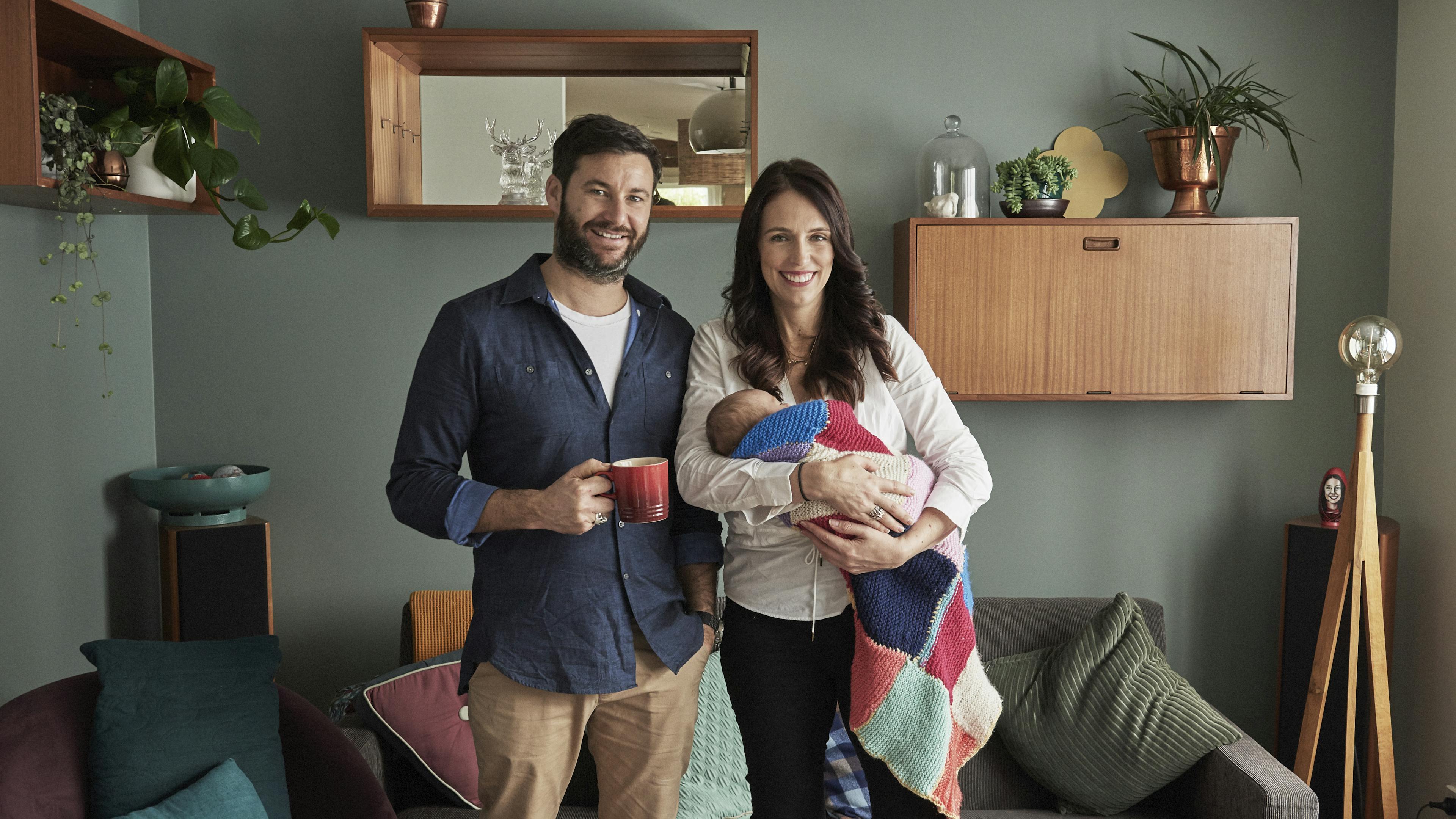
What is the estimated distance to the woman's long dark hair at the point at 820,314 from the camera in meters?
1.68

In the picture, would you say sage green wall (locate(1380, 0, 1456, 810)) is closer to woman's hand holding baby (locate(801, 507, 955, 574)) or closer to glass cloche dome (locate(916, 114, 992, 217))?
glass cloche dome (locate(916, 114, 992, 217))

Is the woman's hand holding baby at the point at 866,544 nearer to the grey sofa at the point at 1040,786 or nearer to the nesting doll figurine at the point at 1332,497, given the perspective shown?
the grey sofa at the point at 1040,786

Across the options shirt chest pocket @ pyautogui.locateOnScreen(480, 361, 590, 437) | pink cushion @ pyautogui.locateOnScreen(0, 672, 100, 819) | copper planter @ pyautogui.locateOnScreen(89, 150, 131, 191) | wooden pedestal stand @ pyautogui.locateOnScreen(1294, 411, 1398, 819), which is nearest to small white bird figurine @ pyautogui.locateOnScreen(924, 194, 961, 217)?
wooden pedestal stand @ pyautogui.locateOnScreen(1294, 411, 1398, 819)

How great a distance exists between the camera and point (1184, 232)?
2.69 m

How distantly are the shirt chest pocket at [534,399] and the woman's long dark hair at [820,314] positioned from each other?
0.30 m

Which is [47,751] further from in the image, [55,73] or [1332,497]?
[1332,497]

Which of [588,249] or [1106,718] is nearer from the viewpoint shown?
[588,249]

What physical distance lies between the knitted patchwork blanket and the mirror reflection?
1407 millimetres

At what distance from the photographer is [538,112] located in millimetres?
2877

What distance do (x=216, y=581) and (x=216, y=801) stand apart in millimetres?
1041

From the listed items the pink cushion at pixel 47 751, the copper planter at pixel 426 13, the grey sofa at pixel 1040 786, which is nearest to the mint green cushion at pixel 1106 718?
the grey sofa at pixel 1040 786

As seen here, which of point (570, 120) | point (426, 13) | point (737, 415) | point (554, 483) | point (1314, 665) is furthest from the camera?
point (570, 120)

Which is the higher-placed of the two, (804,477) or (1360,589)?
(804,477)

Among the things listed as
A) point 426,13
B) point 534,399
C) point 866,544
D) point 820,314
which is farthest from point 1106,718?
point 426,13
